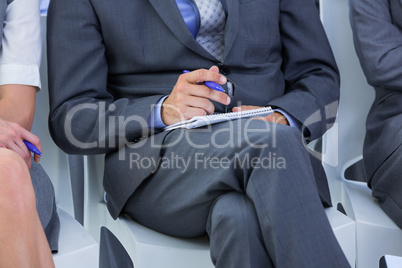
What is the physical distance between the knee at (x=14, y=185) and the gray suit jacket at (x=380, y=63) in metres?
0.89

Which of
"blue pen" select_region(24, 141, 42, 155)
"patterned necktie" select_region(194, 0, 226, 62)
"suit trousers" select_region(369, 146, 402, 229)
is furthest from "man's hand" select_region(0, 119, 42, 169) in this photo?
"suit trousers" select_region(369, 146, 402, 229)

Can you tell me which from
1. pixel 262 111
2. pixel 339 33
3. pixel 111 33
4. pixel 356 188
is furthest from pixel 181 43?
pixel 356 188

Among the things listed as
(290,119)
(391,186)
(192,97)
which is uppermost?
(192,97)

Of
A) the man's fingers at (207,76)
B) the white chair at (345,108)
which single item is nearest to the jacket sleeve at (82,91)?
the man's fingers at (207,76)

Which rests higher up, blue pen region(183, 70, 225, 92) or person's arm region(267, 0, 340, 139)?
blue pen region(183, 70, 225, 92)

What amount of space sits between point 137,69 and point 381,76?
1.99 ft

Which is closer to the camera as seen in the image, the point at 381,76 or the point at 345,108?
the point at 381,76

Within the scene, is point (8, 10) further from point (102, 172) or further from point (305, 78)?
point (305, 78)

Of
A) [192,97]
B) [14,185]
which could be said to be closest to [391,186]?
[192,97]

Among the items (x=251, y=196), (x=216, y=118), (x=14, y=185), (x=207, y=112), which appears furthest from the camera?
(x=207, y=112)

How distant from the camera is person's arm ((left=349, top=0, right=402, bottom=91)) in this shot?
5.27ft

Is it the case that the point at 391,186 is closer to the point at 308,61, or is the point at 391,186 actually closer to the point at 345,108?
the point at 345,108

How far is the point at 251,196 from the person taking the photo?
1.18 metres

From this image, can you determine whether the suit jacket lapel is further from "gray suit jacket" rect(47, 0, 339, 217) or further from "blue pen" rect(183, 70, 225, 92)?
"blue pen" rect(183, 70, 225, 92)
